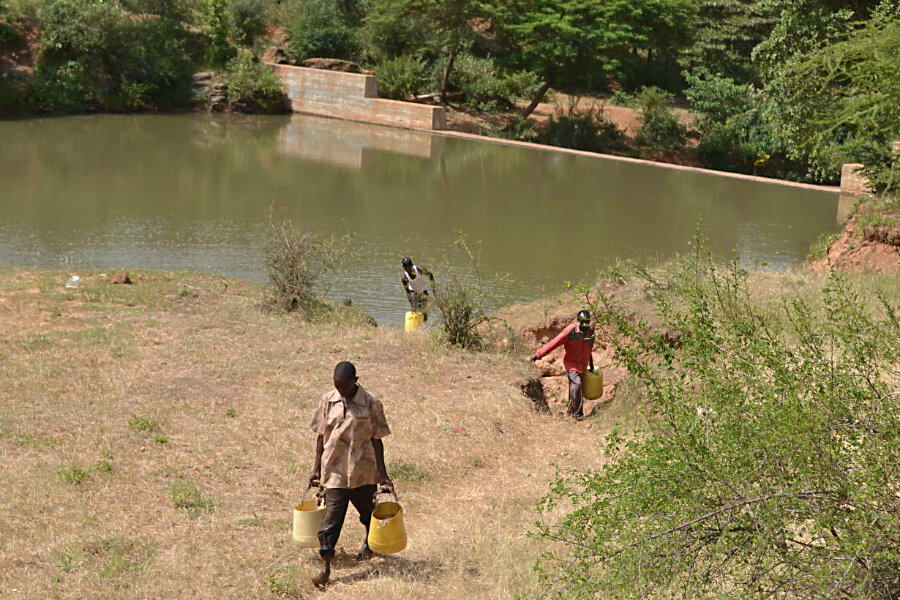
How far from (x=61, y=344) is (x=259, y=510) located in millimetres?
4990

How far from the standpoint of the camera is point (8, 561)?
6539 mm

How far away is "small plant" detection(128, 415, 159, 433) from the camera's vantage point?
9195mm

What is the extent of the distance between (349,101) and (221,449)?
105 feet

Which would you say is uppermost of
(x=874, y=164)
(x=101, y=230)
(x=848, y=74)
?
(x=848, y=74)

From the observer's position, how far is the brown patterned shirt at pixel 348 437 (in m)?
6.55

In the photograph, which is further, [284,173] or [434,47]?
[434,47]

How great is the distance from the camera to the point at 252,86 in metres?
39.8

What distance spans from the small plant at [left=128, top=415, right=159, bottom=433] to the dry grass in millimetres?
12

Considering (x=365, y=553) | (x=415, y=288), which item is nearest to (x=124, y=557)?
(x=365, y=553)

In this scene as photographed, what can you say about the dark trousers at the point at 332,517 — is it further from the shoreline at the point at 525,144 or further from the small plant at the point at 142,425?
the shoreline at the point at 525,144

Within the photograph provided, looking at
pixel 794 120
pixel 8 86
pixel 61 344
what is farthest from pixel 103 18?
pixel 61 344

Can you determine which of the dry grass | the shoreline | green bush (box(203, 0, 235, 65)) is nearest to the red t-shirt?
the dry grass

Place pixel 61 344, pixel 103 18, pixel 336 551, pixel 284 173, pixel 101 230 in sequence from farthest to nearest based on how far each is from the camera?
pixel 103 18
pixel 284 173
pixel 101 230
pixel 61 344
pixel 336 551

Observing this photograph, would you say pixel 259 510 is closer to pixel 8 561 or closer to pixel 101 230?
pixel 8 561
